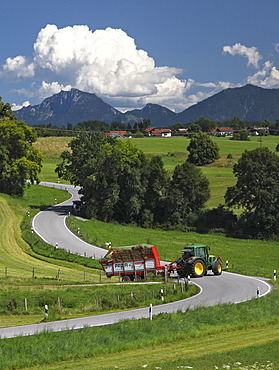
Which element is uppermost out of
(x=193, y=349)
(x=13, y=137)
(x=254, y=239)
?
(x=13, y=137)

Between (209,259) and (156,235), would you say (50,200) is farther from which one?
(209,259)

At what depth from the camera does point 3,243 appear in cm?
5462

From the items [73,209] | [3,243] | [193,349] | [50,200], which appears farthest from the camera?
[50,200]

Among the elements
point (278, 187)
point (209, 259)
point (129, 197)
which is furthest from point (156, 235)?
point (209, 259)

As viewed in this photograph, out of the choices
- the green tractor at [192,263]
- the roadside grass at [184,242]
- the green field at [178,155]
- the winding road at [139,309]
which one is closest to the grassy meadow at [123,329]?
the roadside grass at [184,242]

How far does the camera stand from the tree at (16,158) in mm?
80875

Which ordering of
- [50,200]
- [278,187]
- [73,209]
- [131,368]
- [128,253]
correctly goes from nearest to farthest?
[131,368] → [128,253] → [278,187] → [73,209] → [50,200]

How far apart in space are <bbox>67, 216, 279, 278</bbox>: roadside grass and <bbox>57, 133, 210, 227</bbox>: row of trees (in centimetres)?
276

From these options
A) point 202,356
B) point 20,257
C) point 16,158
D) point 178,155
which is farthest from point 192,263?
point 178,155

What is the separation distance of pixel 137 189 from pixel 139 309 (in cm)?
4612

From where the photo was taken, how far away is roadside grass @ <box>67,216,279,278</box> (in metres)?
50.5

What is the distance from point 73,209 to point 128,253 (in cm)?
4305

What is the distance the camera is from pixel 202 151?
14225 cm

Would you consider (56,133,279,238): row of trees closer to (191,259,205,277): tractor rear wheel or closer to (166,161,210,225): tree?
(166,161,210,225): tree
